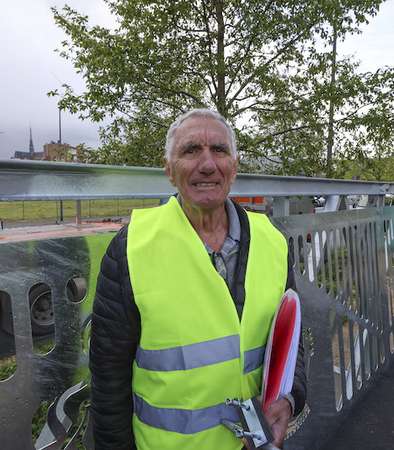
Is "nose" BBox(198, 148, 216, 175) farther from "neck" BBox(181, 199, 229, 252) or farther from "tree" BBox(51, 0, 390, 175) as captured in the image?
"tree" BBox(51, 0, 390, 175)

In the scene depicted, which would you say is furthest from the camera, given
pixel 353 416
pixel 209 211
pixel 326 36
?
pixel 326 36

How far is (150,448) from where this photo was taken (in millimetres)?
1407

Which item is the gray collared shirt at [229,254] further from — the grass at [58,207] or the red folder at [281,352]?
the grass at [58,207]

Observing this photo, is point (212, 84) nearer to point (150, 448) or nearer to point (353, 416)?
point (353, 416)

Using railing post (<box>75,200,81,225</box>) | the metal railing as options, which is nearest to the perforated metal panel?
the metal railing

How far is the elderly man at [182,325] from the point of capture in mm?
1323

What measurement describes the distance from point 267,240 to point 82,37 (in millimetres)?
6402

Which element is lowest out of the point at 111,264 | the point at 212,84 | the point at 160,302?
the point at 160,302

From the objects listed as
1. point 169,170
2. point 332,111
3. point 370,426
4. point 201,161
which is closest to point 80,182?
point 169,170

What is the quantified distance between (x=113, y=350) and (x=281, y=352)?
573 mm

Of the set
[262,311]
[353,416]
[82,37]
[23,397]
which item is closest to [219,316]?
[262,311]

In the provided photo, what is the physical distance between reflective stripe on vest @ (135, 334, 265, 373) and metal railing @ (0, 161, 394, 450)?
1.11 feet

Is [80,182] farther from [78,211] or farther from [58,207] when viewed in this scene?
[58,207]

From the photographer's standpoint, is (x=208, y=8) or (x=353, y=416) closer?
(x=353, y=416)
